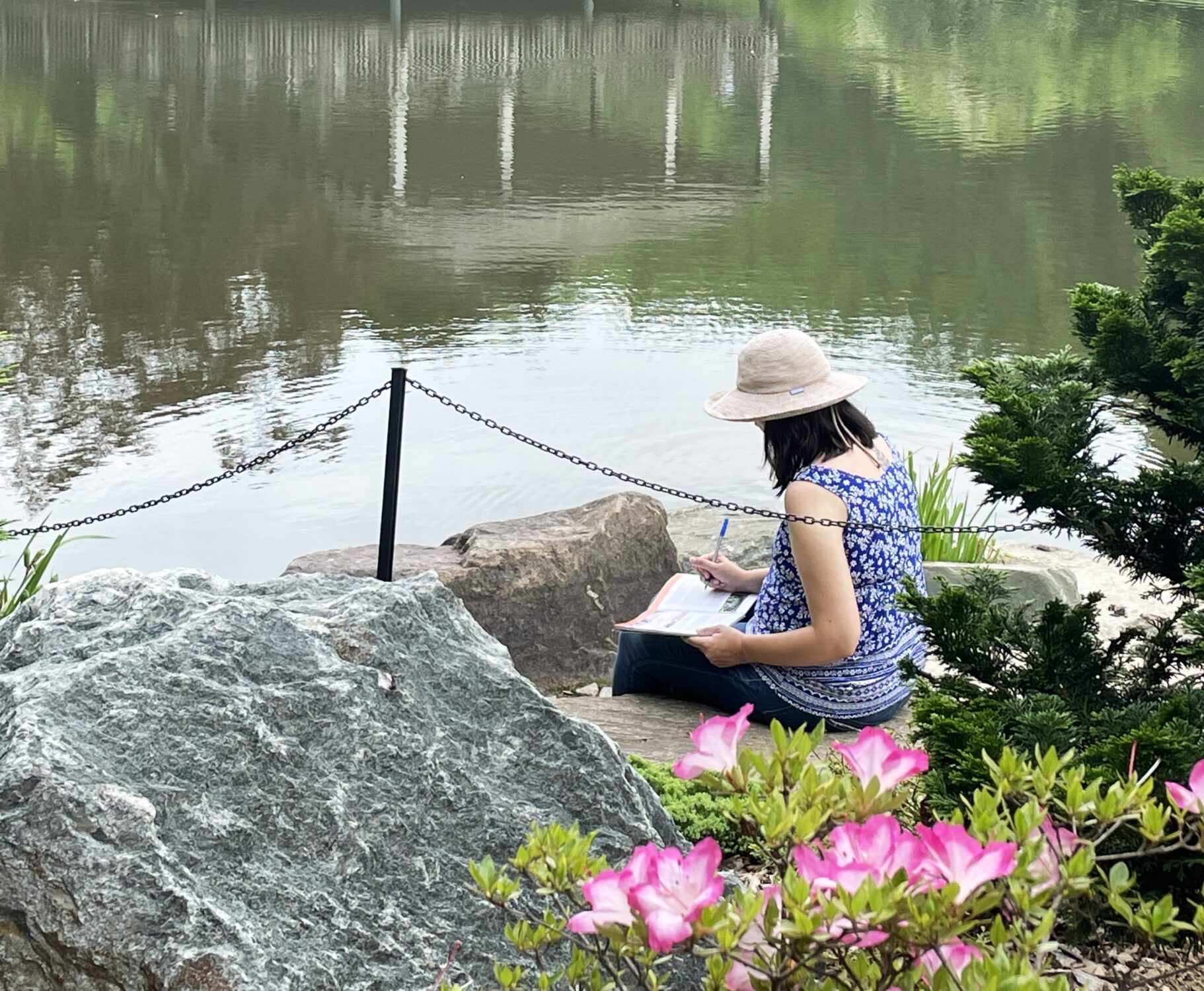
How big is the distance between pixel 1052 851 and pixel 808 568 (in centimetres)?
183

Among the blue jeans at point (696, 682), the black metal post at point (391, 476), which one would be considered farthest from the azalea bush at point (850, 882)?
the black metal post at point (391, 476)

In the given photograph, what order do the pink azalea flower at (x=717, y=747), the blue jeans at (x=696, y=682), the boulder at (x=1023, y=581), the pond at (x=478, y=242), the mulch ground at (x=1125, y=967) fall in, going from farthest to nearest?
the pond at (x=478, y=242) < the boulder at (x=1023, y=581) < the blue jeans at (x=696, y=682) < the mulch ground at (x=1125, y=967) < the pink azalea flower at (x=717, y=747)

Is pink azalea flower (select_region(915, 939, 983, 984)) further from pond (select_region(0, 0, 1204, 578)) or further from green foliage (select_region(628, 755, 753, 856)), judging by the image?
pond (select_region(0, 0, 1204, 578))

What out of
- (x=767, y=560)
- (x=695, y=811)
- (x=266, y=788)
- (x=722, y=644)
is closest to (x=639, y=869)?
(x=266, y=788)

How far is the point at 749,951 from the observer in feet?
5.28

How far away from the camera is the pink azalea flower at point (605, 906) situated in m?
1.55

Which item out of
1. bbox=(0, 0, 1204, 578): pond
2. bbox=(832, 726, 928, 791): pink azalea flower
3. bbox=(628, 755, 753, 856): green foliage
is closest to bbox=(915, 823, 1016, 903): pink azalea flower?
bbox=(832, 726, 928, 791): pink azalea flower

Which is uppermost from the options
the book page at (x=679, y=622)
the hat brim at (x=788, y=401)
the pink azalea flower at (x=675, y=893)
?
the pink azalea flower at (x=675, y=893)

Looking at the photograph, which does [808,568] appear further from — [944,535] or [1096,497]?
[944,535]

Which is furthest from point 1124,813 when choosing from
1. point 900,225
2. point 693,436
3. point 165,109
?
point 165,109

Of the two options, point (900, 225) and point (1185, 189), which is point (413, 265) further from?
point (1185, 189)

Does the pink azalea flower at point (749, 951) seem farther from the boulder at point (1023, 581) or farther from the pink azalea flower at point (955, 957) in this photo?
the boulder at point (1023, 581)

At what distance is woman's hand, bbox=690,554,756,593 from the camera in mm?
4137

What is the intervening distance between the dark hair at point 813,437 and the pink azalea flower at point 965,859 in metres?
2.15
